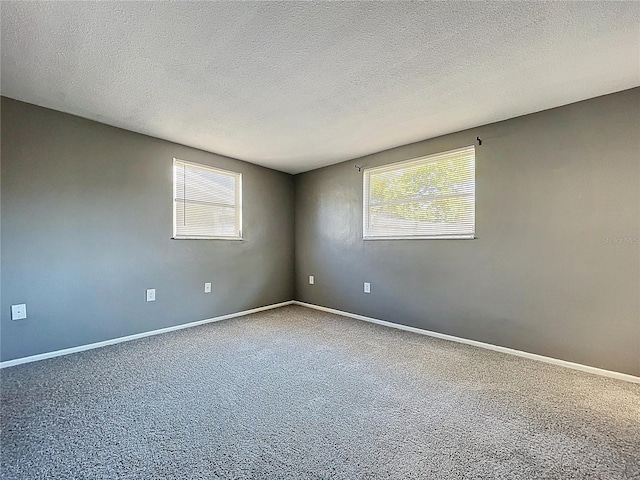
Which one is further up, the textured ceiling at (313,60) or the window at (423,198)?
the textured ceiling at (313,60)

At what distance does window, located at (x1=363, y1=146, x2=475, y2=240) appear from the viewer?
2.92 meters

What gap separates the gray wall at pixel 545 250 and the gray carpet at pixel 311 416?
332 mm

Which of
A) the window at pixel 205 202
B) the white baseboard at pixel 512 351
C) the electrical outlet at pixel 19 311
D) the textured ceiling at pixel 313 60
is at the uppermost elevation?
the textured ceiling at pixel 313 60

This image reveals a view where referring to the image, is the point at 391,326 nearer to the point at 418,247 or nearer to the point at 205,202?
the point at 418,247

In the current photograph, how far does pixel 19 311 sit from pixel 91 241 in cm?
74

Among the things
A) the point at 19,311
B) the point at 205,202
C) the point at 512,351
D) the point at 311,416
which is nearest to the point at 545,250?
the point at 512,351

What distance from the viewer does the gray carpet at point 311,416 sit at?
128 centimetres

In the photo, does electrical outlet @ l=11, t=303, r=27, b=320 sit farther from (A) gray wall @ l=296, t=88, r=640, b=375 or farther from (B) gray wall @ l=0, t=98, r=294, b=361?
(A) gray wall @ l=296, t=88, r=640, b=375

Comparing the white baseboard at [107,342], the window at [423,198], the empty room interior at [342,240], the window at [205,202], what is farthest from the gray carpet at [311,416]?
the window at [205,202]

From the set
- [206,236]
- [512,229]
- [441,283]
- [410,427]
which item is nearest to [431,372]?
[410,427]

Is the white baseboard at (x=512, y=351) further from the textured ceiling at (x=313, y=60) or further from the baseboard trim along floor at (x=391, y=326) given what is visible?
the textured ceiling at (x=313, y=60)

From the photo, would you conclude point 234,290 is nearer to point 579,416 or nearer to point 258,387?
point 258,387

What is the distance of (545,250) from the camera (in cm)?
245

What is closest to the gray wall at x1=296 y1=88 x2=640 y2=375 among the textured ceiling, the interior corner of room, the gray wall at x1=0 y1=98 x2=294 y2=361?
the interior corner of room
